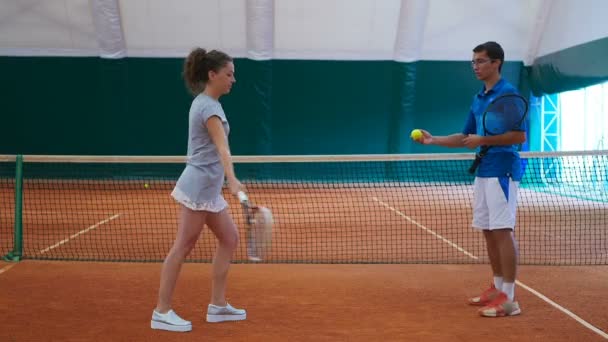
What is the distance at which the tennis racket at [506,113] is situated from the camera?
3940 mm

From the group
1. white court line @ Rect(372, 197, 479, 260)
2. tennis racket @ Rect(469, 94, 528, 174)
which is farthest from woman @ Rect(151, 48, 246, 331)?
white court line @ Rect(372, 197, 479, 260)

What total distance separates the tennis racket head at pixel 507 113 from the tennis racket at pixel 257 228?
1.68 m

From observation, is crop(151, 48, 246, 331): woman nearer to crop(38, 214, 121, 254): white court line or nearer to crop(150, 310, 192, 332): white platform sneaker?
crop(150, 310, 192, 332): white platform sneaker

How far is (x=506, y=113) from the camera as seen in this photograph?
3.95 m

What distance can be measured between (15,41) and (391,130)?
10.3 m

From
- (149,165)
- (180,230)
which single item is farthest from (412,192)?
(180,230)

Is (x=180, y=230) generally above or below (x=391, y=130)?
below

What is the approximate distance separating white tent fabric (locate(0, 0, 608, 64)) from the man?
11.4m

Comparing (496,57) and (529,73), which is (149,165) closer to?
(529,73)

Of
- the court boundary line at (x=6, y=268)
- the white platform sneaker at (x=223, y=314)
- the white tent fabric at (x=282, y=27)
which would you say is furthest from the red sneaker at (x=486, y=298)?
the white tent fabric at (x=282, y=27)

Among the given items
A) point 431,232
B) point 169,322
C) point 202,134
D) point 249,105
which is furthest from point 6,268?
point 249,105

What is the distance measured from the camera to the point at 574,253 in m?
6.75

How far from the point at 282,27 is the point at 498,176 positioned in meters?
12.1

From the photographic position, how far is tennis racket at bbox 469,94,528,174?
155 inches
